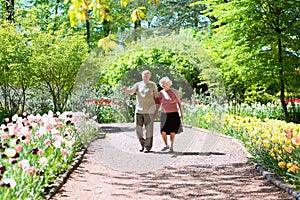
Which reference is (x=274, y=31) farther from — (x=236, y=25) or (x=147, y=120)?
(x=147, y=120)

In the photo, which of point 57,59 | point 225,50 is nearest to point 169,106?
point 225,50

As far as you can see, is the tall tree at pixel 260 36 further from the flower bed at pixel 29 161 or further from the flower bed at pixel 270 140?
the flower bed at pixel 29 161

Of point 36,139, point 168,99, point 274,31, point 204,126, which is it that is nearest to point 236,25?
point 274,31

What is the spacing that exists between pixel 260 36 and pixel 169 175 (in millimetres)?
6574

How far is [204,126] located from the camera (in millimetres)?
12688

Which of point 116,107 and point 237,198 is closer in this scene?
point 237,198

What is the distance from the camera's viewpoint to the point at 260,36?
12.0 metres

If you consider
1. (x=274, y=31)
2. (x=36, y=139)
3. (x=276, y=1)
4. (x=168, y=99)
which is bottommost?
(x=36, y=139)

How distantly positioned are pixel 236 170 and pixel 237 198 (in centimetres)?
169

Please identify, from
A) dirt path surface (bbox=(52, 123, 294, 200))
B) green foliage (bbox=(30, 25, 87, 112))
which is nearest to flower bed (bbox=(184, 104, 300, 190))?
A: dirt path surface (bbox=(52, 123, 294, 200))

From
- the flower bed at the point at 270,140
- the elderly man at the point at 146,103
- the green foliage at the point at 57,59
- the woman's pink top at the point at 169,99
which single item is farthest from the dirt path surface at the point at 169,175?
the green foliage at the point at 57,59

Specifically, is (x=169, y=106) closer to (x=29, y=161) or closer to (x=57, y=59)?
(x=29, y=161)

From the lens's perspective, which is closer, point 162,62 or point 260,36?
point 260,36

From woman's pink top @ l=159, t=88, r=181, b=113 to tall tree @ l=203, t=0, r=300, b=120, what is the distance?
3.68m
